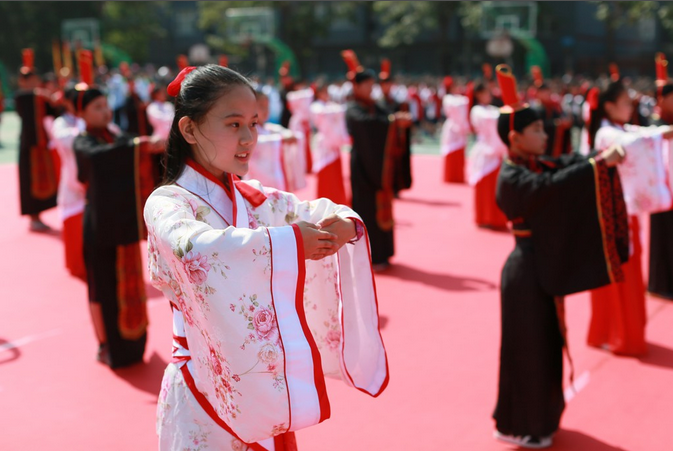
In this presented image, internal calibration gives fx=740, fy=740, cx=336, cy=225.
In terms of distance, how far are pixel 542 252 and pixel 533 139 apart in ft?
1.47

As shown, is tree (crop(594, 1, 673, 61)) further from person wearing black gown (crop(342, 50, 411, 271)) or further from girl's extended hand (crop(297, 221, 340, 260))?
girl's extended hand (crop(297, 221, 340, 260))

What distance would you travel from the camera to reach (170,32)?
35906mm

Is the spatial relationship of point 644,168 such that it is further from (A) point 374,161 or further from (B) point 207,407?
(B) point 207,407

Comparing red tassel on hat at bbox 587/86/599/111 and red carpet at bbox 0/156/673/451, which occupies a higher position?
red tassel on hat at bbox 587/86/599/111

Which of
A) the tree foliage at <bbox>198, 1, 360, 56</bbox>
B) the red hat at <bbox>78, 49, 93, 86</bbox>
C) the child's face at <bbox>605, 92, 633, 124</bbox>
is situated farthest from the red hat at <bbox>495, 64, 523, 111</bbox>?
the tree foliage at <bbox>198, 1, 360, 56</bbox>

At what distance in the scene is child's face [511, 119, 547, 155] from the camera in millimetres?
2934

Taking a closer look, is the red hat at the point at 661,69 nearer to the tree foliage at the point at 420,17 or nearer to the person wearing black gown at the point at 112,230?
the person wearing black gown at the point at 112,230

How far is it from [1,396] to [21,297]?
5.83 ft

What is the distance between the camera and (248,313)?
59.4 inches

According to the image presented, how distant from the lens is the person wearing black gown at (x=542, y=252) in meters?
2.83

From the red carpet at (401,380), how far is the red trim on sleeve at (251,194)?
5.02ft

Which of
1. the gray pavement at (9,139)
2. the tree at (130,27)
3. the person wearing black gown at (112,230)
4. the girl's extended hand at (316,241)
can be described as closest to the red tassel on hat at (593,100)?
the person wearing black gown at (112,230)

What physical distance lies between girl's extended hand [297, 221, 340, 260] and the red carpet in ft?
5.59

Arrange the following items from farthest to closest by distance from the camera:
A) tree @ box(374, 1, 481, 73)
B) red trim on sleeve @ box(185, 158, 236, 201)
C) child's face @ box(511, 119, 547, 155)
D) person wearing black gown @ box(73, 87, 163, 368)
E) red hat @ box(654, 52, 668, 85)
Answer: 1. tree @ box(374, 1, 481, 73)
2. red hat @ box(654, 52, 668, 85)
3. person wearing black gown @ box(73, 87, 163, 368)
4. child's face @ box(511, 119, 547, 155)
5. red trim on sleeve @ box(185, 158, 236, 201)
